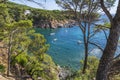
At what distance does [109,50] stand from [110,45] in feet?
0.25

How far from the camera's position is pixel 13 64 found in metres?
25.5

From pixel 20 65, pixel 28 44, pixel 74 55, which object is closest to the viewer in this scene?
pixel 28 44

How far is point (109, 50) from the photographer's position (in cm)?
361

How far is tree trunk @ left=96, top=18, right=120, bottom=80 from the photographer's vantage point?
355 centimetres

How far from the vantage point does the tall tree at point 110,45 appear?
354 centimetres

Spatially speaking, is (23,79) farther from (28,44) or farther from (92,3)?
(92,3)

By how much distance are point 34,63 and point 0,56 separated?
3623 millimetres

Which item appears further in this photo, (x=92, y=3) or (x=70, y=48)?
(x=70, y=48)

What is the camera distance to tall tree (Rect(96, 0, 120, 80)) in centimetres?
354

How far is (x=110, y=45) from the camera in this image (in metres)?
3.60

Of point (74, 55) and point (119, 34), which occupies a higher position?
point (119, 34)

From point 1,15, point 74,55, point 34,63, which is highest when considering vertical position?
point 1,15

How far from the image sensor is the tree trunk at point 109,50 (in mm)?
3549

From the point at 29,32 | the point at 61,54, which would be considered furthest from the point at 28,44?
the point at 61,54
